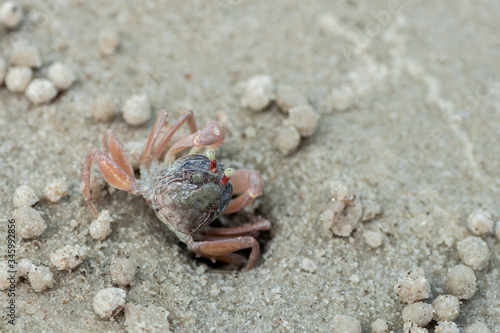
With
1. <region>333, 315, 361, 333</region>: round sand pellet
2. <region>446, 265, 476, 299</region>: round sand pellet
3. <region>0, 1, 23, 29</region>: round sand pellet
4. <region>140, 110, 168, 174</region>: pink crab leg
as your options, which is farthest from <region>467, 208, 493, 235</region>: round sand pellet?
<region>0, 1, 23, 29</region>: round sand pellet

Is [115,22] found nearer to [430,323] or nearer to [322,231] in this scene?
[322,231]

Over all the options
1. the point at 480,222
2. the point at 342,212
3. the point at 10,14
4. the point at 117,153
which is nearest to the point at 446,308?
the point at 480,222

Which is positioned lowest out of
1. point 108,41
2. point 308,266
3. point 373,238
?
point 308,266

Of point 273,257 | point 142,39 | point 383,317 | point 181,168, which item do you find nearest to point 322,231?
point 273,257

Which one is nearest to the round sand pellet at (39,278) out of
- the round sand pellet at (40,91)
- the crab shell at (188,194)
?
the crab shell at (188,194)

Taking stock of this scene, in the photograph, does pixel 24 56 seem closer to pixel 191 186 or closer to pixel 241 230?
pixel 191 186

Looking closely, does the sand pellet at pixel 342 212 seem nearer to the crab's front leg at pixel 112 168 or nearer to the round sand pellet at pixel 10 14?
the crab's front leg at pixel 112 168
